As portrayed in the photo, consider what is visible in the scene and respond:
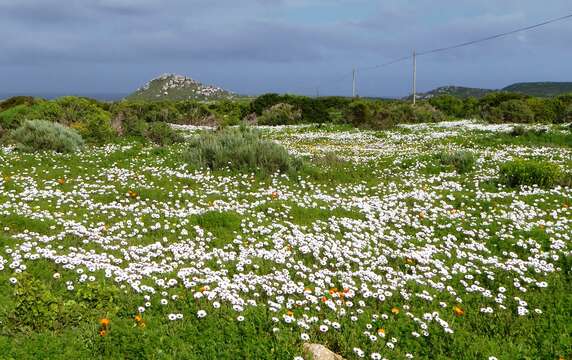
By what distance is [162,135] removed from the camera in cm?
2125

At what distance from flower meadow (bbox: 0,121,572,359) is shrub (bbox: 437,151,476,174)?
1.35m

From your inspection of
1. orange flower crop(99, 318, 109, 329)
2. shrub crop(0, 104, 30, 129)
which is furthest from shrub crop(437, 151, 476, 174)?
shrub crop(0, 104, 30, 129)

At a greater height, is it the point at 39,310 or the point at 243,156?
the point at 243,156

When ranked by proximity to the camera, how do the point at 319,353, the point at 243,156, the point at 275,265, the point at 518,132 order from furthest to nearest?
the point at 518,132, the point at 243,156, the point at 275,265, the point at 319,353

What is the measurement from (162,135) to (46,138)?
5.39 metres

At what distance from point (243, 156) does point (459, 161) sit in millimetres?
7031

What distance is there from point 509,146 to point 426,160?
20.6 feet

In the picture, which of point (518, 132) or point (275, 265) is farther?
point (518, 132)

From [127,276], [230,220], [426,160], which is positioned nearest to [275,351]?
[127,276]

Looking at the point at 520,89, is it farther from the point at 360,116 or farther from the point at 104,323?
the point at 104,323

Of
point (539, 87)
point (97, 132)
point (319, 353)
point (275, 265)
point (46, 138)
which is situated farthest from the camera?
point (539, 87)

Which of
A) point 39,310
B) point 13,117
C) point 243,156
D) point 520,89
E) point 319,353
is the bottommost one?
point 319,353

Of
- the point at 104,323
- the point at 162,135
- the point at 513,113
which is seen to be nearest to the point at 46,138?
the point at 162,135

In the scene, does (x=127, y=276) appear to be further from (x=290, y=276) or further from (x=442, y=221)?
(x=442, y=221)
